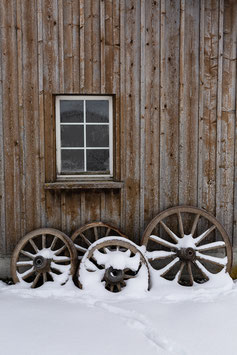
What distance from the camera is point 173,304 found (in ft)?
11.6

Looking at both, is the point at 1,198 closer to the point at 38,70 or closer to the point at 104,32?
the point at 38,70

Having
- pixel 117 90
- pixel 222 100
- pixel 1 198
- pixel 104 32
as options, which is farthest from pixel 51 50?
pixel 222 100

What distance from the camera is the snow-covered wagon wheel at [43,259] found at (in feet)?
13.0

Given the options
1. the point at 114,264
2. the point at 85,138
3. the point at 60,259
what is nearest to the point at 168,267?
the point at 114,264

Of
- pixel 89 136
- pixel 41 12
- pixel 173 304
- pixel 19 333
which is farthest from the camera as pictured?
pixel 89 136

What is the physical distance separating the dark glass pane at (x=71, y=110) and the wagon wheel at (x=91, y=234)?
149 cm

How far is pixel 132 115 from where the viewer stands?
4.22m

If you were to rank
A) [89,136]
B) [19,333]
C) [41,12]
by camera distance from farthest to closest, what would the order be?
[89,136], [41,12], [19,333]

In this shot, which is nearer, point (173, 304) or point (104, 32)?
point (173, 304)

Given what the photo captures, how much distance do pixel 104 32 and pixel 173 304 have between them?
3.53 m

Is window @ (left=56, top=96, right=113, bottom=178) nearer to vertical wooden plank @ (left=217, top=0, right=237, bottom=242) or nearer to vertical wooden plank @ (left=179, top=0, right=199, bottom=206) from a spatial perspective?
vertical wooden plank @ (left=179, top=0, right=199, bottom=206)

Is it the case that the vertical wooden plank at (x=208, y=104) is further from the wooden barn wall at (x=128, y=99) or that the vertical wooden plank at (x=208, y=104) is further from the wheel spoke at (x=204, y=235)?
the wheel spoke at (x=204, y=235)

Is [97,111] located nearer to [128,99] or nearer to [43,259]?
[128,99]

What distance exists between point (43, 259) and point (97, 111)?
2.13 meters
